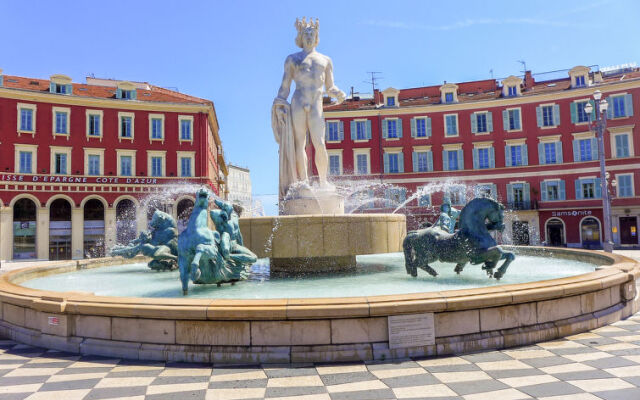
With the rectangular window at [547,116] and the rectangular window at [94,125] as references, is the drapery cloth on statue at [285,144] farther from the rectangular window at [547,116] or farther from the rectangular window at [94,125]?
the rectangular window at [547,116]

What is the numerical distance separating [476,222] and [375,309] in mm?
3273

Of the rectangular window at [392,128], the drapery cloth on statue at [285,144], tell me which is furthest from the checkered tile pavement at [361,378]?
the rectangular window at [392,128]

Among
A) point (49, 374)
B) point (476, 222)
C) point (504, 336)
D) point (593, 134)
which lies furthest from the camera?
point (593, 134)

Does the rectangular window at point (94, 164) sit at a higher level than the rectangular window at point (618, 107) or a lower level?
lower

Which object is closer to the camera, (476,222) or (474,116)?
(476,222)

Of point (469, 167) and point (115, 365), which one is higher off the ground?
point (469, 167)

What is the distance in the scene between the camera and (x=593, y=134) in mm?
33562

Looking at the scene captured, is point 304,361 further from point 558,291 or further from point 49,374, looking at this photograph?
point 558,291

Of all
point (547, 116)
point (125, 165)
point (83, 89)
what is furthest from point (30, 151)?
point (547, 116)

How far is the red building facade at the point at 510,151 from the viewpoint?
33312mm

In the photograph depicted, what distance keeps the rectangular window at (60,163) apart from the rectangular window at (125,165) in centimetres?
366

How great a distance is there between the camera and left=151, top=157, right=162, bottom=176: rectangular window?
3300cm

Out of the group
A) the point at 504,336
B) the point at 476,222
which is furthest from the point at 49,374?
the point at 476,222

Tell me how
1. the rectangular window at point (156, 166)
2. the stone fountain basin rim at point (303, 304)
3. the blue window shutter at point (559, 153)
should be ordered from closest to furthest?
the stone fountain basin rim at point (303, 304), the rectangular window at point (156, 166), the blue window shutter at point (559, 153)
